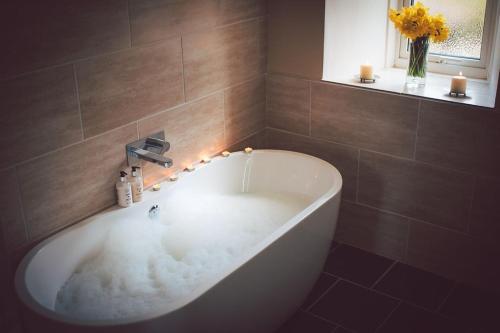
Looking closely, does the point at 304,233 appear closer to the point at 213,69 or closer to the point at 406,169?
the point at 406,169

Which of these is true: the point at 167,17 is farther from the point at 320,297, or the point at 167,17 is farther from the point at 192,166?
the point at 320,297

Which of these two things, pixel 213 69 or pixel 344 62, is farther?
pixel 344 62

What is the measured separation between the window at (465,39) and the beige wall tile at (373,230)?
91 centimetres

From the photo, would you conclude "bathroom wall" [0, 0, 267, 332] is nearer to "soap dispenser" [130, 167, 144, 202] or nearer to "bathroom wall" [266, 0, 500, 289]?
"soap dispenser" [130, 167, 144, 202]

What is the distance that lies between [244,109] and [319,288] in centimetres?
107

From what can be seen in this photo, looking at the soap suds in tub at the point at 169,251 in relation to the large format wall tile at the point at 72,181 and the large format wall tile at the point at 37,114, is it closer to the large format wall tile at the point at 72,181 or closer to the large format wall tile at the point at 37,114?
the large format wall tile at the point at 72,181

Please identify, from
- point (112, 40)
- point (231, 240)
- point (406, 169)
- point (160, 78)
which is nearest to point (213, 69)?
point (160, 78)

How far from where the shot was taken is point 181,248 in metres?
2.84

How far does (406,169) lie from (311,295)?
81 cm

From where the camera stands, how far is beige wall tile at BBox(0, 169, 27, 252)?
2.35m

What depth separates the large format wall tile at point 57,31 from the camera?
2262 mm

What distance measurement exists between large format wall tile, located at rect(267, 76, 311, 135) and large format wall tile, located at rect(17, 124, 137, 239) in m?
1.06

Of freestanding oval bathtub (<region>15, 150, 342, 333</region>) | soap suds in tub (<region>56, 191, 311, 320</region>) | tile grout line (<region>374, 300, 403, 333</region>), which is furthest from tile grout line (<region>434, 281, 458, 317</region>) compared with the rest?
soap suds in tub (<region>56, 191, 311, 320</region>)

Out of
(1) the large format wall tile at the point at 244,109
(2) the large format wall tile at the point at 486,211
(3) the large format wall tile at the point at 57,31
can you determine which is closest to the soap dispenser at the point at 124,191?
(3) the large format wall tile at the point at 57,31
